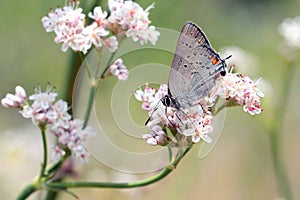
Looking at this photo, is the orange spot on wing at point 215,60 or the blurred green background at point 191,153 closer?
the orange spot on wing at point 215,60

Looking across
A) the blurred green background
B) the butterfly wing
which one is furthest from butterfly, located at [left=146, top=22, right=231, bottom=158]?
the blurred green background

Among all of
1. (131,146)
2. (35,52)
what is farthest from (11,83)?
(131,146)

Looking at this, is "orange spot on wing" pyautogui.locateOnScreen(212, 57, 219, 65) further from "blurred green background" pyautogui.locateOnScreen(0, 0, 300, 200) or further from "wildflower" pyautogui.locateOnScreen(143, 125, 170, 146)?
"blurred green background" pyautogui.locateOnScreen(0, 0, 300, 200)

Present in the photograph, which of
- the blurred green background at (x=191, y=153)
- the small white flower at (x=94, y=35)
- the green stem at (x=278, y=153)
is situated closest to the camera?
the small white flower at (x=94, y=35)

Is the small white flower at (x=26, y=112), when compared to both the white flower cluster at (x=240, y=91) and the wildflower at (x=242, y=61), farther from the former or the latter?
the wildflower at (x=242, y=61)

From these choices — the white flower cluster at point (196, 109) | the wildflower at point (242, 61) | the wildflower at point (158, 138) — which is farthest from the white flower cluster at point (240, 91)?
the wildflower at point (242, 61)

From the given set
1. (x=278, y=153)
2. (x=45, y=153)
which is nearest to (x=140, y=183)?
(x=45, y=153)

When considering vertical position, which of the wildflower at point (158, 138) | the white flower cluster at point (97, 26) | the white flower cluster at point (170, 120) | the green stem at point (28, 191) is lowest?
the green stem at point (28, 191)
